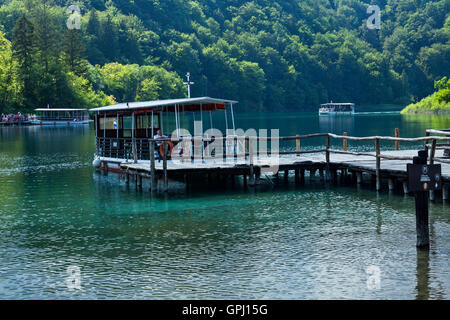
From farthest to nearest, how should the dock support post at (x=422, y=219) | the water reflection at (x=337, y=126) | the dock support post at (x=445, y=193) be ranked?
Result: the water reflection at (x=337, y=126) → the dock support post at (x=445, y=193) → the dock support post at (x=422, y=219)

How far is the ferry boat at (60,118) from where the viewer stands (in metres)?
108

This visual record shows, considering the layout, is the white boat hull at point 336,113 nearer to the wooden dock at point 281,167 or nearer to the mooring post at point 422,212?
the wooden dock at point 281,167

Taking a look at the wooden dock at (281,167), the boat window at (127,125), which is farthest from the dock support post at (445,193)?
the boat window at (127,125)

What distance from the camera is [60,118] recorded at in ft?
358

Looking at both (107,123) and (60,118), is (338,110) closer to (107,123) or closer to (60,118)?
(60,118)

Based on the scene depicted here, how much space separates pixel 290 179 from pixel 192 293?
18.2 m

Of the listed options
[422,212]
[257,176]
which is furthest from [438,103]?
[422,212]

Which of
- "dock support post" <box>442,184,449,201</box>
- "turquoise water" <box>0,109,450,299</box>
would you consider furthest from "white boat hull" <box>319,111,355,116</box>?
"dock support post" <box>442,184,449,201</box>

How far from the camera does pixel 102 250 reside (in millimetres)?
17078

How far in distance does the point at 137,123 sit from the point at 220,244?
15.7 m

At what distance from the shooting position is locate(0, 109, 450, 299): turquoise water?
13.6m

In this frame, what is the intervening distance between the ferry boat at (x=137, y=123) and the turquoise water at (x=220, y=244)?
3.96m
